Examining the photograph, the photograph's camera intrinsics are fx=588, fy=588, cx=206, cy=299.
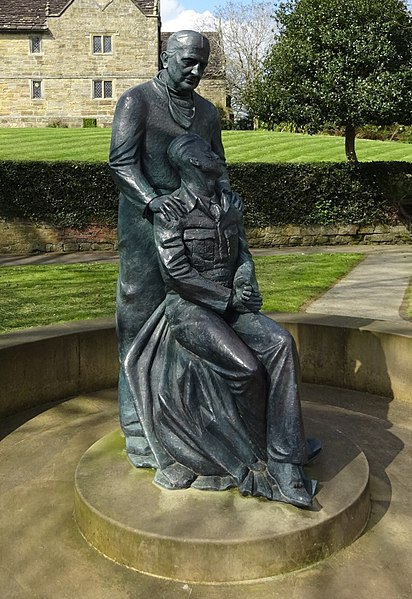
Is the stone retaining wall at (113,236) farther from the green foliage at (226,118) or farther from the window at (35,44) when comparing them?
the window at (35,44)

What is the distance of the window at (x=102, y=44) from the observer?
4356 centimetres

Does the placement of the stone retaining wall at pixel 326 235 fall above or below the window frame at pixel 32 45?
below

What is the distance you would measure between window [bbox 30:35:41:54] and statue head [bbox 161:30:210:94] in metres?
45.8

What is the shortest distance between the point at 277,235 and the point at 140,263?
574 inches

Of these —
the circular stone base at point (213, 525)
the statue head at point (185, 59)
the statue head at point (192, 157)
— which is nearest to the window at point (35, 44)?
the statue head at point (185, 59)

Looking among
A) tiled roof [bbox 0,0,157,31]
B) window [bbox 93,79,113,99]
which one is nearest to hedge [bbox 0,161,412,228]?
window [bbox 93,79,113,99]

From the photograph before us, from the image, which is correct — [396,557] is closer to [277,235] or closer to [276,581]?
[276,581]

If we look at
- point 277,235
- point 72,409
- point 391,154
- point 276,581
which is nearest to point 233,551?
point 276,581

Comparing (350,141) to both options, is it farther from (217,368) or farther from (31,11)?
(31,11)

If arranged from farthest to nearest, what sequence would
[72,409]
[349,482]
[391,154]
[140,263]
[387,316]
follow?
1. [391,154]
2. [387,316]
3. [72,409]
4. [140,263]
5. [349,482]

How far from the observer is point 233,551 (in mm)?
2797

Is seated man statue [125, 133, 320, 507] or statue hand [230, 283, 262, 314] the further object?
statue hand [230, 283, 262, 314]

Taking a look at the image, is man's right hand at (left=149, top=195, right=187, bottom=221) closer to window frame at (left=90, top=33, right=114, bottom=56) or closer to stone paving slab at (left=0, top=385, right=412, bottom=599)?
stone paving slab at (left=0, top=385, right=412, bottom=599)

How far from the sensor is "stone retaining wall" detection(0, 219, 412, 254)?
16750 millimetres
